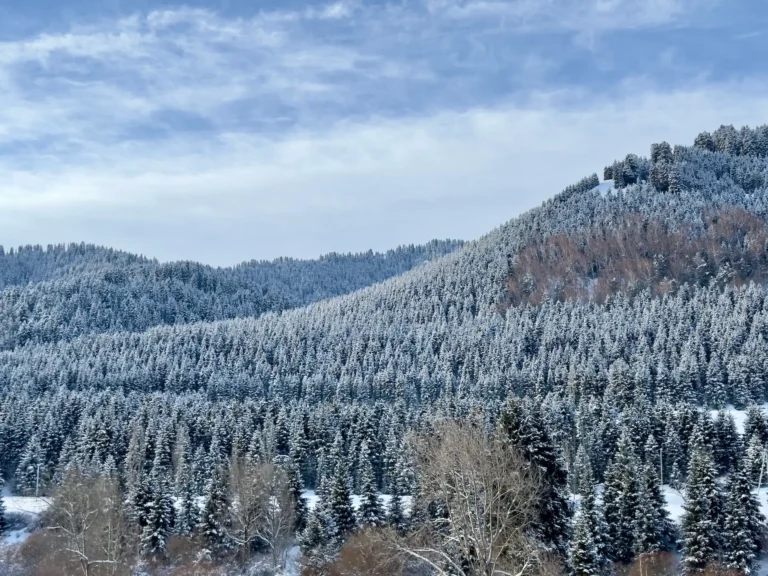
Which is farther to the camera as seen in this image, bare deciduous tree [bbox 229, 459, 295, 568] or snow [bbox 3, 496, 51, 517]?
snow [bbox 3, 496, 51, 517]

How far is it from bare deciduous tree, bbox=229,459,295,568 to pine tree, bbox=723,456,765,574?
124ft

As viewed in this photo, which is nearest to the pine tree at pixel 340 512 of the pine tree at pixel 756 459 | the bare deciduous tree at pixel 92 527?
the bare deciduous tree at pixel 92 527

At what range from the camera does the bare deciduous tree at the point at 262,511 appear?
64.7m

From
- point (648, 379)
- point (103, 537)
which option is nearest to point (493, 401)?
point (648, 379)

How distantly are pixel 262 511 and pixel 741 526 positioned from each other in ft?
135

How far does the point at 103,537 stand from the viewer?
5378cm

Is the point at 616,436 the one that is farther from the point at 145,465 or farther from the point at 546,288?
the point at 546,288

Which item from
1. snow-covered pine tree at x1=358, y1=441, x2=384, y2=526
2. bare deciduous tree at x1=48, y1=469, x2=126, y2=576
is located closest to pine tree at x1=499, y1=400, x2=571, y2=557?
snow-covered pine tree at x1=358, y1=441, x2=384, y2=526

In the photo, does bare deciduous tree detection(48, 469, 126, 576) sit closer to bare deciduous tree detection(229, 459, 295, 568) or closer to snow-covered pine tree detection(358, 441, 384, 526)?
bare deciduous tree detection(229, 459, 295, 568)

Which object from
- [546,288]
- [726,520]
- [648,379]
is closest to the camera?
[726,520]

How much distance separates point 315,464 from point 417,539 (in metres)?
68.4

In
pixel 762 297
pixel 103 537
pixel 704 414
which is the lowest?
pixel 103 537

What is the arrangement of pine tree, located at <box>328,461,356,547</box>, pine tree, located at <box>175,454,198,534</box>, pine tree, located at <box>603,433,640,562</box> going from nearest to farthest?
1. pine tree, located at <box>603,433,640,562</box>
2. pine tree, located at <box>328,461,356,547</box>
3. pine tree, located at <box>175,454,198,534</box>

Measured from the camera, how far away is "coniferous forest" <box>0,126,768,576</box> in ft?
144
